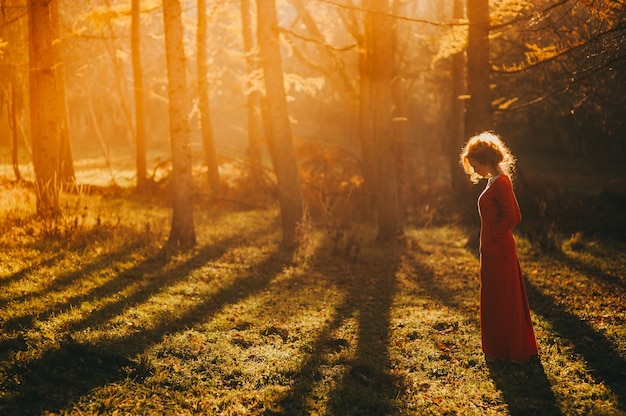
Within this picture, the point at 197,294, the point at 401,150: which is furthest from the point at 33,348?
the point at 401,150

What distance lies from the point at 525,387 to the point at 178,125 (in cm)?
784

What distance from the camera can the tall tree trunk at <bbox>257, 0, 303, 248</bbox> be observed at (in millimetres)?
11555

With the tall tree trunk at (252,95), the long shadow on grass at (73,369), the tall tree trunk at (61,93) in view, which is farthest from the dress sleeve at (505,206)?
the tall tree trunk at (61,93)

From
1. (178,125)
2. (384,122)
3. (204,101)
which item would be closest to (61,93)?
(204,101)

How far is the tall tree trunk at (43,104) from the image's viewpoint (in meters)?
10.5

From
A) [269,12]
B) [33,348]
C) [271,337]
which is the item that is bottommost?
[271,337]

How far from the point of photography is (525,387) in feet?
18.0

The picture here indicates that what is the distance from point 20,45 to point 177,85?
9.80 meters

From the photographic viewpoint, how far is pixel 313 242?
13.0 metres

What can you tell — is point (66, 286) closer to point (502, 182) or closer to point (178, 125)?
point (178, 125)

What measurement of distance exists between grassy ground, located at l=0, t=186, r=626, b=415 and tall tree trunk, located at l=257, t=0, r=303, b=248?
65 cm

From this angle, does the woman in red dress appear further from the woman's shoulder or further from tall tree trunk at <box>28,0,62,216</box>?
tall tree trunk at <box>28,0,62,216</box>

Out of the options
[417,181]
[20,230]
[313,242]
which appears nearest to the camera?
[20,230]

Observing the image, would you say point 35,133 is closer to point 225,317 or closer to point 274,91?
point 274,91
